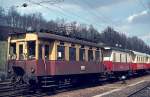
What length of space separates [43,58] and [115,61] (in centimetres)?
1499

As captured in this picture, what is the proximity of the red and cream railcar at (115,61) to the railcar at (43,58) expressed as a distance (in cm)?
879

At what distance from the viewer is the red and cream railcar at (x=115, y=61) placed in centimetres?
2986

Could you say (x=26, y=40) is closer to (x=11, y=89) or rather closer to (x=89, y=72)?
(x=11, y=89)

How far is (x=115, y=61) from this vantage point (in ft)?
103

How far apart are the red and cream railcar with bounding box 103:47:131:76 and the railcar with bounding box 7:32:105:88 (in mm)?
8789

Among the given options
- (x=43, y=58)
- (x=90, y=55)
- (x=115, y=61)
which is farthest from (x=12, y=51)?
(x=115, y=61)

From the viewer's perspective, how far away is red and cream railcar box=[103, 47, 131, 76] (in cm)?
2986

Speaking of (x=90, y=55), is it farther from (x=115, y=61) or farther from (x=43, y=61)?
(x=115, y=61)

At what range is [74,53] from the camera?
2086cm

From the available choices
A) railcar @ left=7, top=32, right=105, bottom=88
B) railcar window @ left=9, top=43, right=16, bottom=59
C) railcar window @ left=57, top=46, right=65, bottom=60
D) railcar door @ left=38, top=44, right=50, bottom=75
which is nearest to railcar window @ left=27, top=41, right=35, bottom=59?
railcar @ left=7, top=32, right=105, bottom=88

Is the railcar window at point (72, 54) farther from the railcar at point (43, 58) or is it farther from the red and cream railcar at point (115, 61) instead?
the red and cream railcar at point (115, 61)

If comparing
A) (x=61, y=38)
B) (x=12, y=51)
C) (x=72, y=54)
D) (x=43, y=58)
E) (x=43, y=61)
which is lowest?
(x=43, y=61)

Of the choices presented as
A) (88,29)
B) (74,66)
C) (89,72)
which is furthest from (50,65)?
(88,29)

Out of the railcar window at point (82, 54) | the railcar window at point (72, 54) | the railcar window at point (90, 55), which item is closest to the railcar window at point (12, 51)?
the railcar window at point (72, 54)
